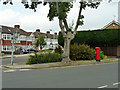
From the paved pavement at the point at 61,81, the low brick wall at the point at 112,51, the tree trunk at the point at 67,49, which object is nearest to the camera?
the paved pavement at the point at 61,81

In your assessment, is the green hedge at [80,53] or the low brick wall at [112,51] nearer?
the green hedge at [80,53]

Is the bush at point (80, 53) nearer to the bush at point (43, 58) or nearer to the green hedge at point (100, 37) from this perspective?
the bush at point (43, 58)

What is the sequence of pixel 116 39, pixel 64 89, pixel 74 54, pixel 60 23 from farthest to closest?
pixel 116 39 → pixel 74 54 → pixel 60 23 → pixel 64 89

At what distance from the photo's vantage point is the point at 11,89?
21.1ft

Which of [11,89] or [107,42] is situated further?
[107,42]

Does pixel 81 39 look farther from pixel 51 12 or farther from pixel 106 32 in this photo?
pixel 51 12

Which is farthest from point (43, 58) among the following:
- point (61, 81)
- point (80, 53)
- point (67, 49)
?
point (61, 81)

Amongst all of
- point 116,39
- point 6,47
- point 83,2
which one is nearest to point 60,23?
point 83,2

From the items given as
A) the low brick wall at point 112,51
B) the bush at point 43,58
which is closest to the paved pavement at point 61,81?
the bush at point 43,58

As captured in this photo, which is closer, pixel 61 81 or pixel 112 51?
pixel 61 81

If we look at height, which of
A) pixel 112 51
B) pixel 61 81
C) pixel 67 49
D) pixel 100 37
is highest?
pixel 100 37

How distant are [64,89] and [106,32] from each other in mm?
22078

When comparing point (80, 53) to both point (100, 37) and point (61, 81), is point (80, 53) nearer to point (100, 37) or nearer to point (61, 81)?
point (100, 37)

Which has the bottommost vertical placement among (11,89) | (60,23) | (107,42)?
(11,89)
